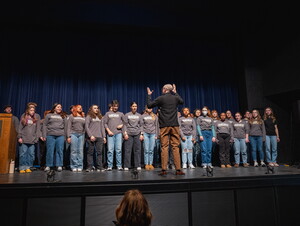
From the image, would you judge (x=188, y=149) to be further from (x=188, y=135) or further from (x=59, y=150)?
(x=59, y=150)

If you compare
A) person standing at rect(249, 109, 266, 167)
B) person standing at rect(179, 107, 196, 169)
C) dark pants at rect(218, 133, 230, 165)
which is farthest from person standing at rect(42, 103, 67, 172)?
person standing at rect(249, 109, 266, 167)

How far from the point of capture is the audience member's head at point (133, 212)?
4.38 feet

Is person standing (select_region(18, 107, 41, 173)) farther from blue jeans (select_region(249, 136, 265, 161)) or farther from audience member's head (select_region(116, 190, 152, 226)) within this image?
blue jeans (select_region(249, 136, 265, 161))

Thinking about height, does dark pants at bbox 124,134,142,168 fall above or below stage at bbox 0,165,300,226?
above

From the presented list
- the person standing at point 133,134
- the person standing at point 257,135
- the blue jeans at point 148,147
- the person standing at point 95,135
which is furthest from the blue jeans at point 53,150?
the person standing at point 257,135

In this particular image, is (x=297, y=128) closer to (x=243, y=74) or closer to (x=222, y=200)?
(x=243, y=74)

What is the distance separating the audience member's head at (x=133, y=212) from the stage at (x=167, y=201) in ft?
3.77

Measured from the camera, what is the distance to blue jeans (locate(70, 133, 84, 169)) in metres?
5.10

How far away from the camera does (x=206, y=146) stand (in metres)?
5.95

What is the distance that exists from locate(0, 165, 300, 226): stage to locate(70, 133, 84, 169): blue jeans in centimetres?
235

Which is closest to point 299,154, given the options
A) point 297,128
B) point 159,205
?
point 297,128

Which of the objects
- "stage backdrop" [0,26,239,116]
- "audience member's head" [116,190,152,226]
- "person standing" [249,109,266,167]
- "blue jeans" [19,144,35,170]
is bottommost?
"audience member's head" [116,190,152,226]

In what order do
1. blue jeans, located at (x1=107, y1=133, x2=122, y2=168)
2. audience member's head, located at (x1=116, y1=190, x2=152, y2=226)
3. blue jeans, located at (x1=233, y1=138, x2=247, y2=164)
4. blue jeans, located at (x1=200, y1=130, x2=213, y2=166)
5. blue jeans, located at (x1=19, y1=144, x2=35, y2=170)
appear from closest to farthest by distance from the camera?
1. audience member's head, located at (x1=116, y1=190, x2=152, y2=226)
2. blue jeans, located at (x1=19, y1=144, x2=35, y2=170)
3. blue jeans, located at (x1=107, y1=133, x2=122, y2=168)
4. blue jeans, located at (x1=200, y1=130, x2=213, y2=166)
5. blue jeans, located at (x1=233, y1=138, x2=247, y2=164)

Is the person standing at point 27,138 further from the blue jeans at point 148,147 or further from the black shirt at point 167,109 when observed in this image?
the black shirt at point 167,109
